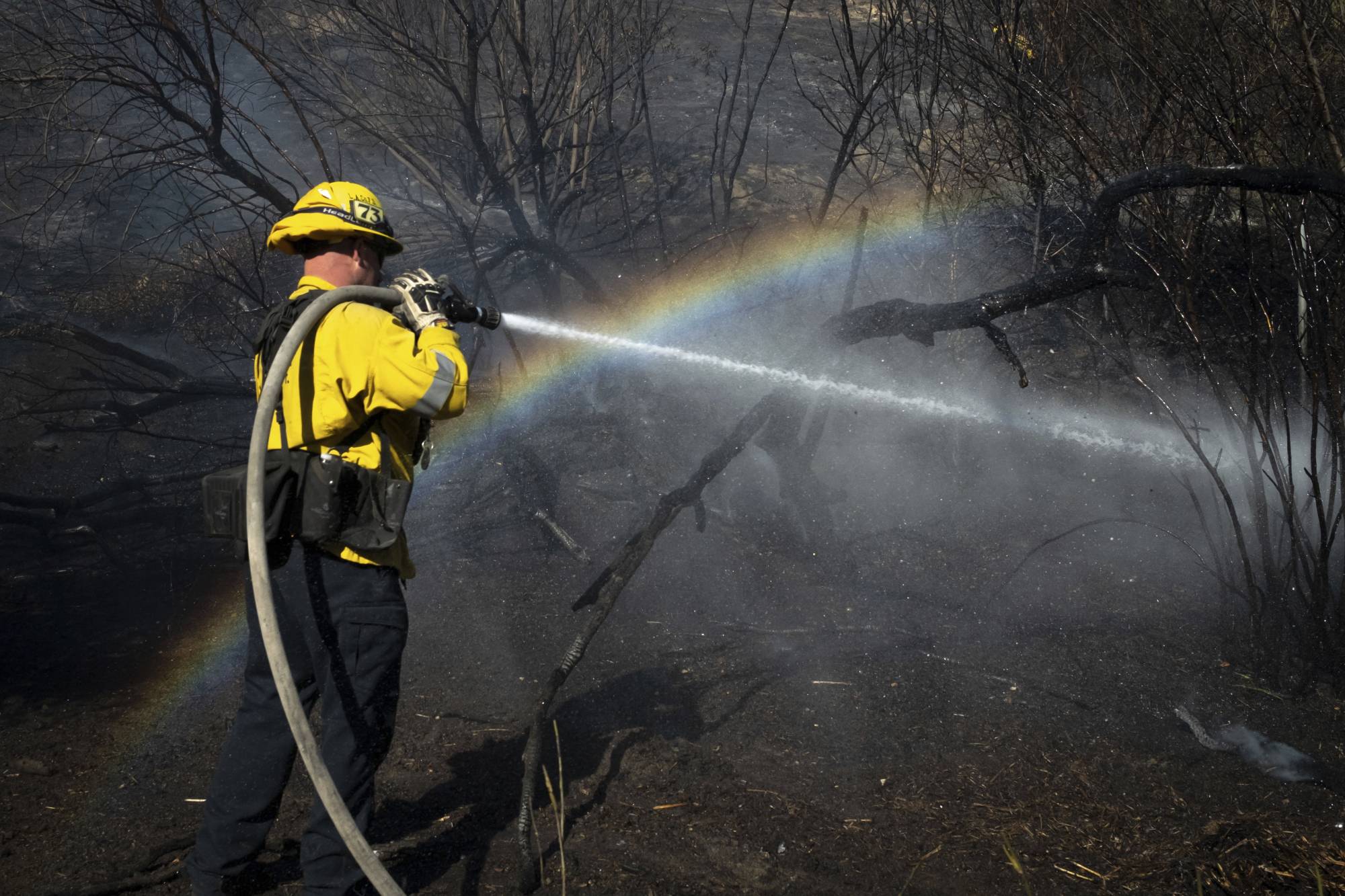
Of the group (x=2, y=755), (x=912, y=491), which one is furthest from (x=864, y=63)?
(x=2, y=755)

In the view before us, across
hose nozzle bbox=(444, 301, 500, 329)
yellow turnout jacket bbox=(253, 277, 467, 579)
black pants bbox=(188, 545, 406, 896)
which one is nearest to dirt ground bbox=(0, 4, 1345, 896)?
black pants bbox=(188, 545, 406, 896)

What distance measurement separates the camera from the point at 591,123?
27.2 ft

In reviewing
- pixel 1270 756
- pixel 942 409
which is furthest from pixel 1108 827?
pixel 942 409

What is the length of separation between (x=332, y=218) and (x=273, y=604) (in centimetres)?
116

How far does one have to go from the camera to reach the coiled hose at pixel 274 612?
2455 millimetres

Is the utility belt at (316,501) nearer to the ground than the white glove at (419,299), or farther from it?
nearer to the ground

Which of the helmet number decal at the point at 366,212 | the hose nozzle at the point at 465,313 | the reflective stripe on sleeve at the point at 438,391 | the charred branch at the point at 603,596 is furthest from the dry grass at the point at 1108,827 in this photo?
the helmet number decal at the point at 366,212

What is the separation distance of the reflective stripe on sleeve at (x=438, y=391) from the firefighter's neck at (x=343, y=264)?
475 mm

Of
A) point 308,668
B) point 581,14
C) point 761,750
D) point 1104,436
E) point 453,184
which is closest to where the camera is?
point 308,668

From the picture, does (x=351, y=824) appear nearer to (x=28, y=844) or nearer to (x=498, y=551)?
(x=28, y=844)

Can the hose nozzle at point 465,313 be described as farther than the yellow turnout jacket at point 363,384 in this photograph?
Yes

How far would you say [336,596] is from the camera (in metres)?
2.82

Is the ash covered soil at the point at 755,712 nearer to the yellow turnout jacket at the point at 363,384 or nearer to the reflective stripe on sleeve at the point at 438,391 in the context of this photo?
the yellow turnout jacket at the point at 363,384

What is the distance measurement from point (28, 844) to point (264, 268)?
6.26 m
